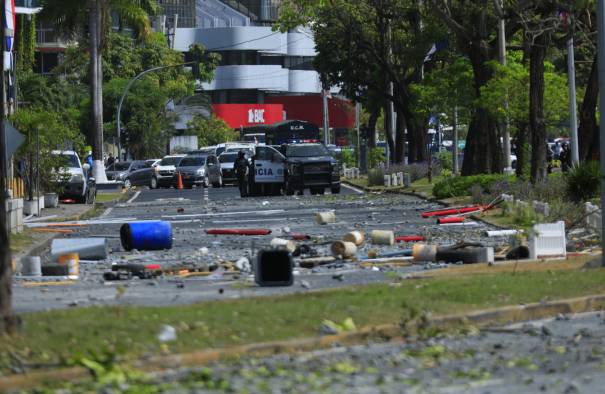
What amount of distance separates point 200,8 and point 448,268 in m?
126

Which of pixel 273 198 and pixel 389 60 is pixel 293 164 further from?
pixel 389 60

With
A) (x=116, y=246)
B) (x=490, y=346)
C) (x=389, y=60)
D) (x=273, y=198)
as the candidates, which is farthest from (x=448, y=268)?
(x=389, y=60)

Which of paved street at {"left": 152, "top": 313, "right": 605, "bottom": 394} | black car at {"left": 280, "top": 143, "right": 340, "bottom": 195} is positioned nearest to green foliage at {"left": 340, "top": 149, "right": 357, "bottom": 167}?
black car at {"left": 280, "top": 143, "right": 340, "bottom": 195}

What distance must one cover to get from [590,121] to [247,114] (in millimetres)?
98144

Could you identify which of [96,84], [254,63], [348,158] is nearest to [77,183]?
[96,84]

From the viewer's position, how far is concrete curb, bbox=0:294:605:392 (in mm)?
11000

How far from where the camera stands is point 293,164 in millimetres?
55062

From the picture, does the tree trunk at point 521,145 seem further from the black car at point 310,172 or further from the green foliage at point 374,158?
the green foliage at point 374,158

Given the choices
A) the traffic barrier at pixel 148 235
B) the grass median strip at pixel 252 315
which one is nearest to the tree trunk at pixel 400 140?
the traffic barrier at pixel 148 235

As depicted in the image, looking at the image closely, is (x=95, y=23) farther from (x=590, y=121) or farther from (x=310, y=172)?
(x=590, y=121)

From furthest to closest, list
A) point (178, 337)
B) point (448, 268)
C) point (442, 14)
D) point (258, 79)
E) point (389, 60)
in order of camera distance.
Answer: point (258, 79), point (389, 60), point (442, 14), point (448, 268), point (178, 337)

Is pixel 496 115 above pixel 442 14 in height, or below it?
below

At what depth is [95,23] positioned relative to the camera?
64.4m

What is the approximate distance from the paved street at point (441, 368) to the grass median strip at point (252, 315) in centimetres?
67
